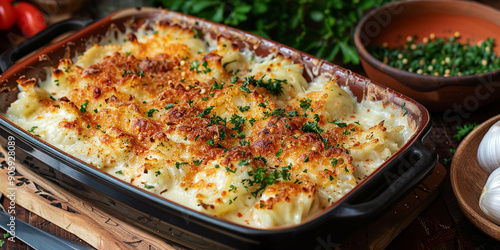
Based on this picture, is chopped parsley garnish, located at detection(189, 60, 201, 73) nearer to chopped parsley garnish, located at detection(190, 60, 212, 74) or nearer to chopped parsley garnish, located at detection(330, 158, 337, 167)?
chopped parsley garnish, located at detection(190, 60, 212, 74)

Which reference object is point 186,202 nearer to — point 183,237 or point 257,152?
point 183,237

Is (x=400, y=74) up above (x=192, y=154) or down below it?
below

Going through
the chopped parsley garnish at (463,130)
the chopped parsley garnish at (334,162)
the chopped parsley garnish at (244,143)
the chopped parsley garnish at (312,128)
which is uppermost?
the chopped parsley garnish at (244,143)

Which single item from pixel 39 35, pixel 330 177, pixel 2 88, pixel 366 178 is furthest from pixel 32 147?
pixel 366 178

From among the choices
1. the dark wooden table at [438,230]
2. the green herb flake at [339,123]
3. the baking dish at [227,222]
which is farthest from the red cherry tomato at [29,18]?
the green herb flake at [339,123]

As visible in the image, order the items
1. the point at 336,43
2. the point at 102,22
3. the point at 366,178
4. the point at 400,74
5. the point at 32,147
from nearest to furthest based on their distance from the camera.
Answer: the point at 366,178 → the point at 32,147 → the point at 400,74 → the point at 102,22 → the point at 336,43

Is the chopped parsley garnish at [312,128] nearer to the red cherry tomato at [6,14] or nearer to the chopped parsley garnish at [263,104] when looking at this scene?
the chopped parsley garnish at [263,104]

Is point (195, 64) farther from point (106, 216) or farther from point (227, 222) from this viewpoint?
point (227, 222)

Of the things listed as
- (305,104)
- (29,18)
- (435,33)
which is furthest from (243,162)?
(29,18)
